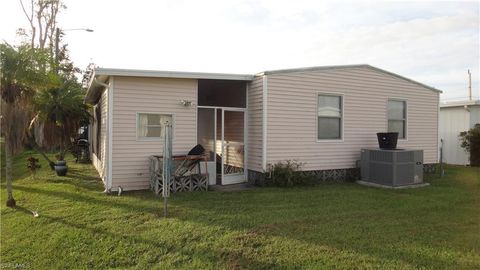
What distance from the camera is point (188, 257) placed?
466cm

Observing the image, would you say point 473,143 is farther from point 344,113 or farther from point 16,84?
point 16,84

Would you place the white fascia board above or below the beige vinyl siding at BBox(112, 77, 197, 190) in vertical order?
above

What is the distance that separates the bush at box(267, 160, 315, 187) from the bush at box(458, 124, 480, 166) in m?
9.36

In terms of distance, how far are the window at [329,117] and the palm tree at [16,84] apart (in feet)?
22.1

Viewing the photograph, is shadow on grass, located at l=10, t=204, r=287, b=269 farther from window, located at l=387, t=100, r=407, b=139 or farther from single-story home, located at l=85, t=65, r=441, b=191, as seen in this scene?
window, located at l=387, t=100, r=407, b=139

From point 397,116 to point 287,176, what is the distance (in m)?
4.57

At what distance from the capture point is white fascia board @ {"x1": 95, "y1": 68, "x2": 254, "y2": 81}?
809 cm

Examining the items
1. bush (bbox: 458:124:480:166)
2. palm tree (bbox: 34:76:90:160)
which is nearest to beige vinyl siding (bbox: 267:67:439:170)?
bush (bbox: 458:124:480:166)

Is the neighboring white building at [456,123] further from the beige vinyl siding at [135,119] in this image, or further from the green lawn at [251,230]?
the beige vinyl siding at [135,119]

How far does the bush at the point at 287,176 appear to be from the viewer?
29.3 ft

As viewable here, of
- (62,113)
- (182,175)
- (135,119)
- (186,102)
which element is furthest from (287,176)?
(62,113)

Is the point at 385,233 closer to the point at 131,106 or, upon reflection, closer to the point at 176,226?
the point at 176,226

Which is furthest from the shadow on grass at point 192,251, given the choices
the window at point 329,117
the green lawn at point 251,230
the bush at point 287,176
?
the window at point 329,117

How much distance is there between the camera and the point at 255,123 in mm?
9477
